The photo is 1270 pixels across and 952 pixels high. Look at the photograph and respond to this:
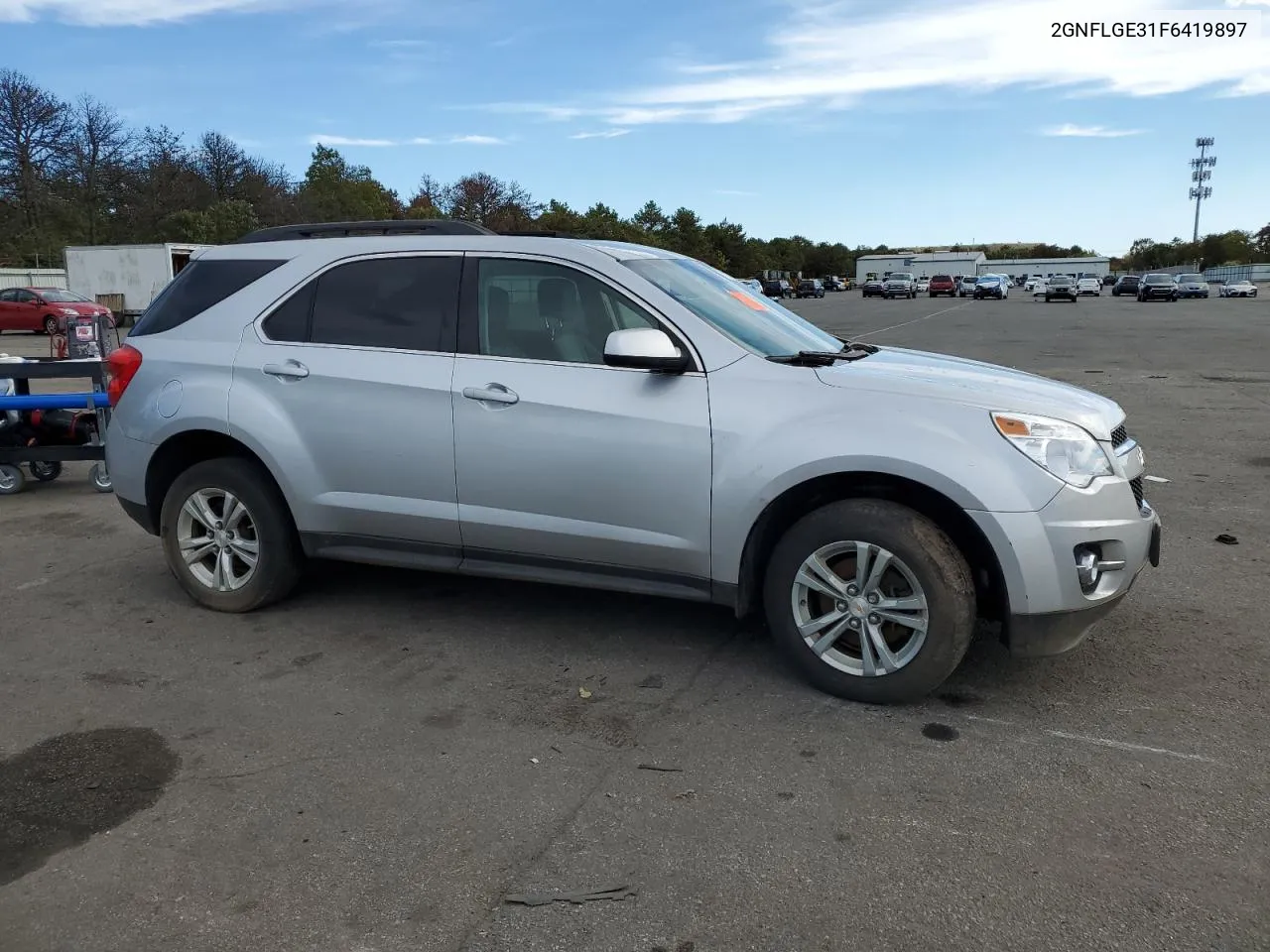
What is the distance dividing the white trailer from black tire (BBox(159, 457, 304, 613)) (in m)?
35.2

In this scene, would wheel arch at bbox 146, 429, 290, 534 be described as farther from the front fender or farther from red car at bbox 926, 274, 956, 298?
red car at bbox 926, 274, 956, 298

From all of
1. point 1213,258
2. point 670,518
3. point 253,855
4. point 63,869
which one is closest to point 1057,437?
point 670,518

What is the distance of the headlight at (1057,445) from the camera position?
3.79m

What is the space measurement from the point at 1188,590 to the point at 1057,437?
2204 mm

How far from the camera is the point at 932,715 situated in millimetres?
3951

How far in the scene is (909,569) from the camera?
3.87 m

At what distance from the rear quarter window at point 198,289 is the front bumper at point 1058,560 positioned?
3.67 metres

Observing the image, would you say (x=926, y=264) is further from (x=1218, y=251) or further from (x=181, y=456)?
(x=181, y=456)

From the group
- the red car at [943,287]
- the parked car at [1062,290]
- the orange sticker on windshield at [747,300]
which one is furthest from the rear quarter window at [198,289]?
the red car at [943,287]

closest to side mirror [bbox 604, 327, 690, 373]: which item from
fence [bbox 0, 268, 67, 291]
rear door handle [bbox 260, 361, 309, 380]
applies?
rear door handle [bbox 260, 361, 309, 380]

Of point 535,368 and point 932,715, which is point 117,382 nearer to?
point 535,368

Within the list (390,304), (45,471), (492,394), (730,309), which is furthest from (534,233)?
(45,471)

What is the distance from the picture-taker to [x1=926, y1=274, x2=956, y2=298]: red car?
77.1m

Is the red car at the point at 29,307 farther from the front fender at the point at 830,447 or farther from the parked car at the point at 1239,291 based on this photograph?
the parked car at the point at 1239,291
